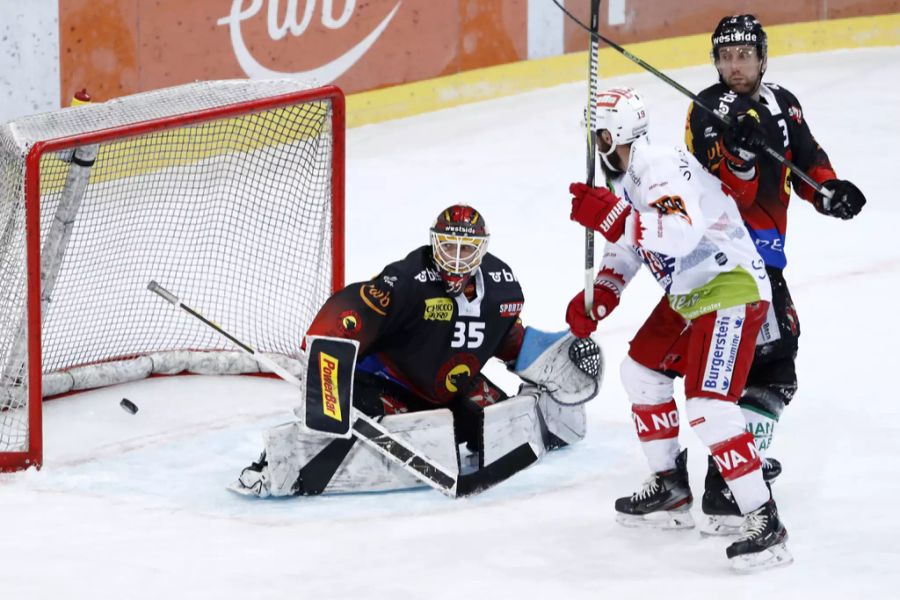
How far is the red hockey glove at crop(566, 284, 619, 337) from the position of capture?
15.0 ft

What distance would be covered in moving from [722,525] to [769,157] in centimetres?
100

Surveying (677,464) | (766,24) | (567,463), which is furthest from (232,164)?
(766,24)

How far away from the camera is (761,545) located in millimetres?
4031

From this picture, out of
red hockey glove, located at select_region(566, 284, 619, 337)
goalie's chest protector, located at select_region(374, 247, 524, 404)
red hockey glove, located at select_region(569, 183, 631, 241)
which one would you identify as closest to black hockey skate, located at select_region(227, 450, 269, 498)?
goalie's chest protector, located at select_region(374, 247, 524, 404)

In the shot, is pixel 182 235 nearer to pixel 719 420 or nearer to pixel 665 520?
pixel 665 520

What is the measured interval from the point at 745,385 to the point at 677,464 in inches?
11.3

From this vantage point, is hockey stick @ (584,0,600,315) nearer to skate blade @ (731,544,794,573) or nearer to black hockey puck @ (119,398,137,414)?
skate blade @ (731,544,794,573)

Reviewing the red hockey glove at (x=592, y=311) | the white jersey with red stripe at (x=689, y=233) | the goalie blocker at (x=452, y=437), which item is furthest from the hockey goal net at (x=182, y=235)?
the white jersey with red stripe at (x=689, y=233)

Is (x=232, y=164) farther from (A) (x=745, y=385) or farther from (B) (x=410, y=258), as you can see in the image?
(A) (x=745, y=385)

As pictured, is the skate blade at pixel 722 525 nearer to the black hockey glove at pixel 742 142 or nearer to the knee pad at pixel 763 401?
the knee pad at pixel 763 401

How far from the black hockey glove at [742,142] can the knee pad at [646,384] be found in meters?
0.57

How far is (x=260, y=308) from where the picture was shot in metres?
5.92

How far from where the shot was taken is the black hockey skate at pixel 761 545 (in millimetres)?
4027

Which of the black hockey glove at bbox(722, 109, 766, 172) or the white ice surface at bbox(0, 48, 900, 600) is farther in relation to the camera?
the black hockey glove at bbox(722, 109, 766, 172)
